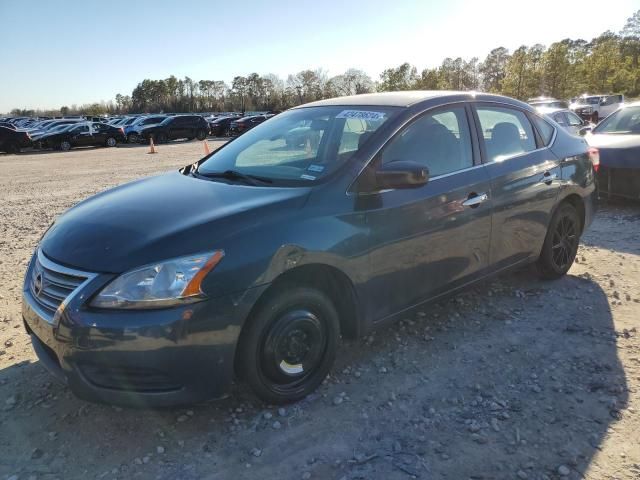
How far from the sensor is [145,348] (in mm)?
2457

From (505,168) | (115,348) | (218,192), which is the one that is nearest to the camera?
A: (115,348)

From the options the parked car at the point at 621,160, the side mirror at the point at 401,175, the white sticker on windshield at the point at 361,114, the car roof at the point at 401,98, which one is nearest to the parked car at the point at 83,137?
the parked car at the point at 621,160

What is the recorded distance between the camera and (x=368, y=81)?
79.1m

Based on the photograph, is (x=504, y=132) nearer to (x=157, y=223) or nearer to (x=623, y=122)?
(x=157, y=223)

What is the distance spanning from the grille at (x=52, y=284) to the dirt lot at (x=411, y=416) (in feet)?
2.38

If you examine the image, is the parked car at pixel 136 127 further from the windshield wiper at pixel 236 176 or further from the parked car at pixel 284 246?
the parked car at pixel 284 246

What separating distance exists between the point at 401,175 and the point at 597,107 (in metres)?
30.0

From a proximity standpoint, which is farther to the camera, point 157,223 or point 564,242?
point 564,242

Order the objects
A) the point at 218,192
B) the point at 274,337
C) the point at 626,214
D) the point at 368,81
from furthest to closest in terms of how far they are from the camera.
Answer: the point at 368,81 → the point at 626,214 → the point at 218,192 → the point at 274,337

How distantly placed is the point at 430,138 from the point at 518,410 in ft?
6.06

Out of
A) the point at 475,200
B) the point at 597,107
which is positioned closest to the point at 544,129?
the point at 475,200

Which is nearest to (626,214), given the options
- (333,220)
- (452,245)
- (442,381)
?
(452,245)

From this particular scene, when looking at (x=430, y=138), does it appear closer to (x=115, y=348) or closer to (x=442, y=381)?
(x=442, y=381)

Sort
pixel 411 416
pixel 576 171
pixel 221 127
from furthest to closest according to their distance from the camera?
pixel 221 127 < pixel 576 171 < pixel 411 416
